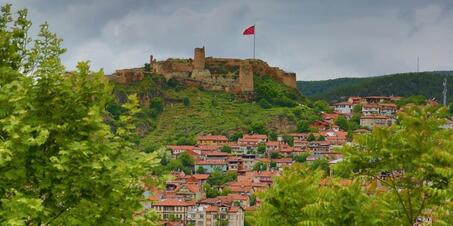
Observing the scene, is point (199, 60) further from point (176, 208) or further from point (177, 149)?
point (176, 208)

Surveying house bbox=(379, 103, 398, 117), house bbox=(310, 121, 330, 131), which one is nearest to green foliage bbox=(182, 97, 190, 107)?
house bbox=(310, 121, 330, 131)

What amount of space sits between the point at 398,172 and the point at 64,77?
4.53 metres

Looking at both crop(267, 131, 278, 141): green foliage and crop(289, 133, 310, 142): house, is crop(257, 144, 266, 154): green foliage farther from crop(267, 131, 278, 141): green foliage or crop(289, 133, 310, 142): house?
crop(267, 131, 278, 141): green foliage

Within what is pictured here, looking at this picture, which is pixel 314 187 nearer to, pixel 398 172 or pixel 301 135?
pixel 398 172

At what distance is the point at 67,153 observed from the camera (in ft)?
29.8

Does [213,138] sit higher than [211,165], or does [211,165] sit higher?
[213,138]

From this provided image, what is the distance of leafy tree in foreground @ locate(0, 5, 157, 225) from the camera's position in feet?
30.2

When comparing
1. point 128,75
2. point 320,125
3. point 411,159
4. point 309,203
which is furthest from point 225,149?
point 411,159

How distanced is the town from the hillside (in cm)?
295

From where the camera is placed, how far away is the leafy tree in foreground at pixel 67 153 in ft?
30.2

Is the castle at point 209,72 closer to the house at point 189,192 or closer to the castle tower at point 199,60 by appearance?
the castle tower at point 199,60

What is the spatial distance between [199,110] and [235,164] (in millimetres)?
21488

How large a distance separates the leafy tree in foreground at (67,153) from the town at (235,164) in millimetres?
50753

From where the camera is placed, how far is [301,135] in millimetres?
114938
